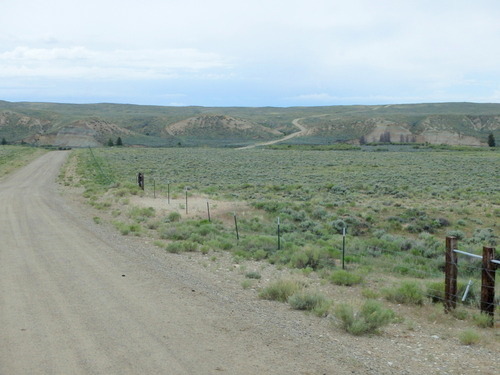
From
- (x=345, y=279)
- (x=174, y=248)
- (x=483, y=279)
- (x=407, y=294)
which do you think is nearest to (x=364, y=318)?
(x=407, y=294)

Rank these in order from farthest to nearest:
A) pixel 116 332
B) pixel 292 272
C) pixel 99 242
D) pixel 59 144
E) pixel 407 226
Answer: pixel 59 144 → pixel 407 226 → pixel 99 242 → pixel 292 272 → pixel 116 332

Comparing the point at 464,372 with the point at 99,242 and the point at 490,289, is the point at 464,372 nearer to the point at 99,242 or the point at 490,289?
the point at 490,289

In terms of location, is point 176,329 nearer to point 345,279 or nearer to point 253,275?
point 253,275

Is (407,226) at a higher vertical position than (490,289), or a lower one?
lower

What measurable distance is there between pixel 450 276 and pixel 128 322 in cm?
544

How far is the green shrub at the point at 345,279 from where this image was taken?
1030 centimetres

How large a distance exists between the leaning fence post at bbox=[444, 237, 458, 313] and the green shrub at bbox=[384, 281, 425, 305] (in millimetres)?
511

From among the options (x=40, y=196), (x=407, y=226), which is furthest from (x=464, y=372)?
(x=40, y=196)

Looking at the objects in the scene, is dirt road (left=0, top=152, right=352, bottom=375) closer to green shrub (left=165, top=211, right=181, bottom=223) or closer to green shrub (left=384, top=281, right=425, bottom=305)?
green shrub (left=384, top=281, right=425, bottom=305)

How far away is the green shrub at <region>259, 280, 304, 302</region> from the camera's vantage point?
9000mm

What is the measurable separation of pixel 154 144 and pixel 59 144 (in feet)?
72.4

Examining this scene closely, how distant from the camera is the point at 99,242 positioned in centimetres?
1400

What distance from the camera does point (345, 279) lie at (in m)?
10.3

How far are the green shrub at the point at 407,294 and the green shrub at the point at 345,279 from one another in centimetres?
107
